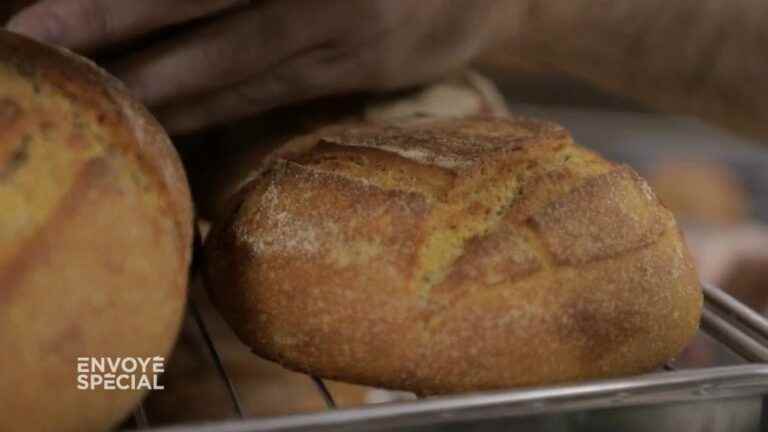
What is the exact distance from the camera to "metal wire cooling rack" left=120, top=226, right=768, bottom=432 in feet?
1.76

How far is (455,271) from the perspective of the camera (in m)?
0.66

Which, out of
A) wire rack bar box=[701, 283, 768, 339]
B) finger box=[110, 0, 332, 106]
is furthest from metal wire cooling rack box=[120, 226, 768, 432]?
finger box=[110, 0, 332, 106]

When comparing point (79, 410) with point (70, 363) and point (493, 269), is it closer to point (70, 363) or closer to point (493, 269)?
point (70, 363)

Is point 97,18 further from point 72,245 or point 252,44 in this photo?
point 72,245

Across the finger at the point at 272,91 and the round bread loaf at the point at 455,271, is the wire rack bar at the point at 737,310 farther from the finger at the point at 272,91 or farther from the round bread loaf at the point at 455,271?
the finger at the point at 272,91

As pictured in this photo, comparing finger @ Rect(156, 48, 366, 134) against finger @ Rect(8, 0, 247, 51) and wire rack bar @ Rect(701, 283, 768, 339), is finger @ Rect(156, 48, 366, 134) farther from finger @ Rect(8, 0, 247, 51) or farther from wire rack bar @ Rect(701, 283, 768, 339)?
wire rack bar @ Rect(701, 283, 768, 339)

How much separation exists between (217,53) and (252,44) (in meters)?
0.03

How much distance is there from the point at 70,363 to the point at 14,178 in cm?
11

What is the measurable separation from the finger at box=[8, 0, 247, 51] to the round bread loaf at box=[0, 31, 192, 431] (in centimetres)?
10

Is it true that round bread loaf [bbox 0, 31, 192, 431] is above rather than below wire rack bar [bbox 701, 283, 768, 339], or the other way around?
above

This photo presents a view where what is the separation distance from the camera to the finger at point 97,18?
711mm

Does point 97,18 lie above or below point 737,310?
above

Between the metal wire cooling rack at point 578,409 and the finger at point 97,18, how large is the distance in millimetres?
269

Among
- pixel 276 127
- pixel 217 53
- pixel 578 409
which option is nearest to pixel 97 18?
pixel 217 53
